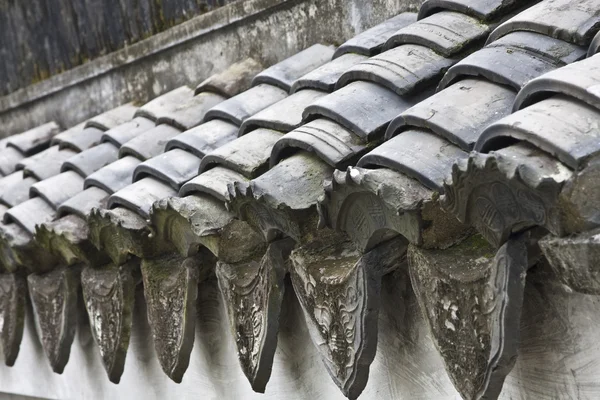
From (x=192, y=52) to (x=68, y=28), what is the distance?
1.05 meters

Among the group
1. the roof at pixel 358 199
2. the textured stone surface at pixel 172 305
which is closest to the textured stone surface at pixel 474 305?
the roof at pixel 358 199

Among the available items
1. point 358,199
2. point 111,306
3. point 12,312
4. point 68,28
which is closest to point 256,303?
point 358,199

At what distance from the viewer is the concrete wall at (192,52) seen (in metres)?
3.37

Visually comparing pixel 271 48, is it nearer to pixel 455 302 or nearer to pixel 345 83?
pixel 345 83

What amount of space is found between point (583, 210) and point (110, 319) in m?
1.95

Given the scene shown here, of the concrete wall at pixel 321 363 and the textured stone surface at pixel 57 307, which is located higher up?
the textured stone surface at pixel 57 307

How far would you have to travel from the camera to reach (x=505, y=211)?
5.53 ft

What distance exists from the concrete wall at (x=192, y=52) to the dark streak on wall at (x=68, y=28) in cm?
5

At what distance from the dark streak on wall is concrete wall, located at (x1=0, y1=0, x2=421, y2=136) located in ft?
0.18

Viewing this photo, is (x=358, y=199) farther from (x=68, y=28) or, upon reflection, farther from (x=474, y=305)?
(x=68, y=28)

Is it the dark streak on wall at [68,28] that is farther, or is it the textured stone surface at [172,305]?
the dark streak on wall at [68,28]

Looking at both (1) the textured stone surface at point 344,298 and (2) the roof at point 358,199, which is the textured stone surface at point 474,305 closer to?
(2) the roof at point 358,199

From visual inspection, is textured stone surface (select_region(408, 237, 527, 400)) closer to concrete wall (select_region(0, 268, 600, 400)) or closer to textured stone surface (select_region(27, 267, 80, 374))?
concrete wall (select_region(0, 268, 600, 400))

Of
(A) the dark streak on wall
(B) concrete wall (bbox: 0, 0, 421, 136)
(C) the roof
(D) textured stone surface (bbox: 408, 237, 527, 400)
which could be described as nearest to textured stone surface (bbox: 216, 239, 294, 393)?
(C) the roof
